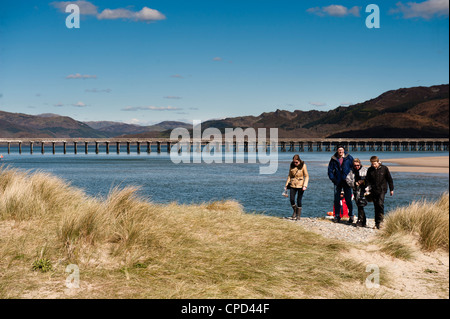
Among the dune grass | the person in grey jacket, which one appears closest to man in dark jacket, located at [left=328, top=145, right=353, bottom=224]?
the person in grey jacket

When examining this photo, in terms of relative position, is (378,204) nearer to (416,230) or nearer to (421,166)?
(416,230)

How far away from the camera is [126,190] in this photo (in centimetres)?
956

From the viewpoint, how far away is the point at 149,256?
302 inches

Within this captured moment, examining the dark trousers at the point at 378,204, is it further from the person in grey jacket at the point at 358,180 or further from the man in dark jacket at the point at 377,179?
the person in grey jacket at the point at 358,180

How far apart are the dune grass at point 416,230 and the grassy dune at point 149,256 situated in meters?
1.18

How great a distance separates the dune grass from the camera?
30.0 feet

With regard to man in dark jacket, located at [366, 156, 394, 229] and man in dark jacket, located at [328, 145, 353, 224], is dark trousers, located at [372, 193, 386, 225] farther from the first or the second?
man in dark jacket, located at [328, 145, 353, 224]

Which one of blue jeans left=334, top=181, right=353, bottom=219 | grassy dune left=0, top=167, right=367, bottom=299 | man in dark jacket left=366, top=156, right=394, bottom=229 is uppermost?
man in dark jacket left=366, top=156, right=394, bottom=229

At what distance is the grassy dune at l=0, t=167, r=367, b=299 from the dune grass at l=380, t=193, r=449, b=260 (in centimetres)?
118

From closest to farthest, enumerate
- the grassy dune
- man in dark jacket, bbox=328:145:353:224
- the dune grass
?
the grassy dune < the dune grass < man in dark jacket, bbox=328:145:353:224

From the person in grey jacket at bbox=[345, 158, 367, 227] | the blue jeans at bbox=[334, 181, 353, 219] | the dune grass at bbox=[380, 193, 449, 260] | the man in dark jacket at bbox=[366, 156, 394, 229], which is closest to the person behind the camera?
the dune grass at bbox=[380, 193, 449, 260]

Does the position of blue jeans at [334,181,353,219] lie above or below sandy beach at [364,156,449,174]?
above
